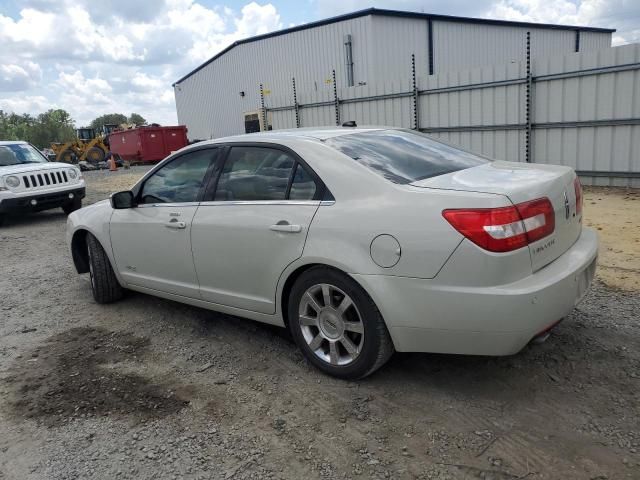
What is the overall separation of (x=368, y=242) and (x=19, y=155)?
11.1m

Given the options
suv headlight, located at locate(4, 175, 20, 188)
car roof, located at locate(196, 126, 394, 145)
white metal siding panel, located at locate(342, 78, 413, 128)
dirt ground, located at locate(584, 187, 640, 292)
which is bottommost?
dirt ground, located at locate(584, 187, 640, 292)

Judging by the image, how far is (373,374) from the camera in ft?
11.3

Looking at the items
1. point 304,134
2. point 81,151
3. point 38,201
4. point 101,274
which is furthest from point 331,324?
A: point 81,151

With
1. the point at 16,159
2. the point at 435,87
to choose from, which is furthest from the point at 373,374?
the point at 16,159

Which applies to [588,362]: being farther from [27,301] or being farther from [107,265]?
[27,301]

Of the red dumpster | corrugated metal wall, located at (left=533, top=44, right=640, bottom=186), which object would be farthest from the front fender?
the red dumpster

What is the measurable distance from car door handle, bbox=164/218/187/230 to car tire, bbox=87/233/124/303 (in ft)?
3.92

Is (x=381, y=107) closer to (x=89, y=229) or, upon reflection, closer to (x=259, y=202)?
(x=89, y=229)

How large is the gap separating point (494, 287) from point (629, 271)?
3173mm

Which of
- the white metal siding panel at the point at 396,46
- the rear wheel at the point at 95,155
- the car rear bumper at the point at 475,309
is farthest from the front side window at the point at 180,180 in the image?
the rear wheel at the point at 95,155

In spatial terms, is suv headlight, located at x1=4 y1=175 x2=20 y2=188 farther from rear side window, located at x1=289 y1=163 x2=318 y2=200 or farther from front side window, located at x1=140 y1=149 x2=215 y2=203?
rear side window, located at x1=289 y1=163 x2=318 y2=200

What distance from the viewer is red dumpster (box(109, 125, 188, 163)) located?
27.0 metres

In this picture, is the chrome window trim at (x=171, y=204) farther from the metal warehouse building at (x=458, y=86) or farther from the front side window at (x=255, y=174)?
the metal warehouse building at (x=458, y=86)

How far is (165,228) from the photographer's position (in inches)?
167
